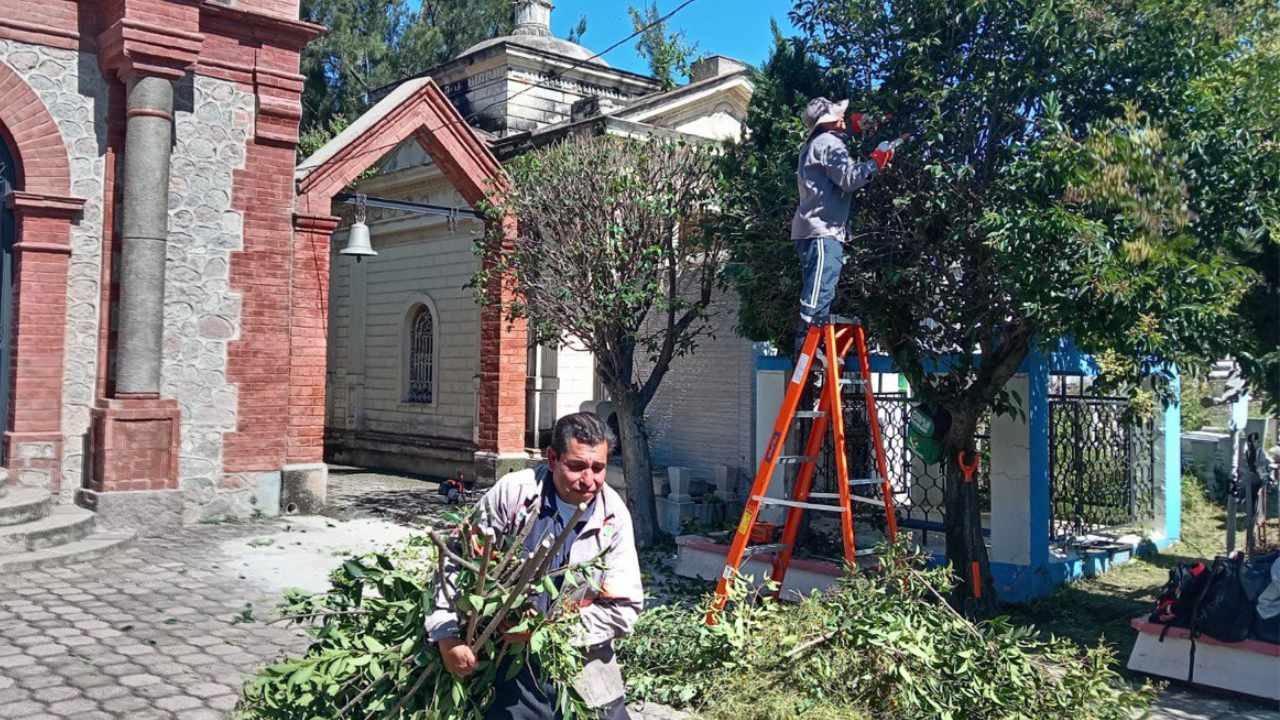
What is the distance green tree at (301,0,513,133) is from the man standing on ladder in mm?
19155

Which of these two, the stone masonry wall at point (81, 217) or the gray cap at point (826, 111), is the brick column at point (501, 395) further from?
the gray cap at point (826, 111)

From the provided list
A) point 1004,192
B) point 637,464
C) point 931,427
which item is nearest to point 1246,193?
point 1004,192

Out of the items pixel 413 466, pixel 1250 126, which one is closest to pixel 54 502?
pixel 413 466

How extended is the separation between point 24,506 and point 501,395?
648 cm

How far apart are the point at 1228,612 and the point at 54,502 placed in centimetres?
1032

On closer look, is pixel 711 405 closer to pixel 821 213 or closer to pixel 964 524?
pixel 964 524

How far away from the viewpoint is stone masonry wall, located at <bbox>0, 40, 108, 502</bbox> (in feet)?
34.5

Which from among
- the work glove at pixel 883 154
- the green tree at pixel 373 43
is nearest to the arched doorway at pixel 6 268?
the work glove at pixel 883 154

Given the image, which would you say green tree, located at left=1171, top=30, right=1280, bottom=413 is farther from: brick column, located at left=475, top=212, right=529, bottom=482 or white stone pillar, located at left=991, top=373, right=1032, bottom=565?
brick column, located at left=475, top=212, right=529, bottom=482

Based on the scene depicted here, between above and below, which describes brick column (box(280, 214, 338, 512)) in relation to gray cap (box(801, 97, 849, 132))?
below

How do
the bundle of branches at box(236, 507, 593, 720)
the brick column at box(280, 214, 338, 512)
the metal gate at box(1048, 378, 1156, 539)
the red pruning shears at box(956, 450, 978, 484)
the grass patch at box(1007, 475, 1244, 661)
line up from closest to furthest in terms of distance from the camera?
the bundle of branches at box(236, 507, 593, 720), the grass patch at box(1007, 475, 1244, 661), the red pruning shears at box(956, 450, 978, 484), the metal gate at box(1048, 378, 1156, 539), the brick column at box(280, 214, 338, 512)

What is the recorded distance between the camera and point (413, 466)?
18109mm

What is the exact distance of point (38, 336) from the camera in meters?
10.4

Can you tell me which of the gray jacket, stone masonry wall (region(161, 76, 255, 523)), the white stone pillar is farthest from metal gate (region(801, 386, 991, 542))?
stone masonry wall (region(161, 76, 255, 523))
